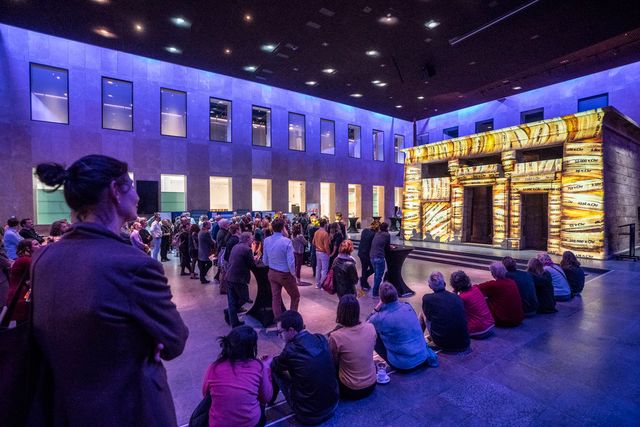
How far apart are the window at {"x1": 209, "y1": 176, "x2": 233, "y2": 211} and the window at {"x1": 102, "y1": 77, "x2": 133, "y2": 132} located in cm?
437

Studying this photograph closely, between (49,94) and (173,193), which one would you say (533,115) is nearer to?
(173,193)

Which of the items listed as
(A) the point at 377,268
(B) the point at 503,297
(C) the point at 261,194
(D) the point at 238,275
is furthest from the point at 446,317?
(C) the point at 261,194

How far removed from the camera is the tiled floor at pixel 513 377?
9.18 ft

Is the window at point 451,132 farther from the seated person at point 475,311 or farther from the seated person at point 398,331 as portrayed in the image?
the seated person at point 398,331

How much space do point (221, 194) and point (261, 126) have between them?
445cm

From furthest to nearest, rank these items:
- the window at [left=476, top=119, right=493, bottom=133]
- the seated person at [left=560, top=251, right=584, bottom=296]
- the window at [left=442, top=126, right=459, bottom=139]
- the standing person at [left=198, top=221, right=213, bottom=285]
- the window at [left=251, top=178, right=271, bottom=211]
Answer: the window at [left=442, top=126, right=459, bottom=139], the window at [left=476, top=119, right=493, bottom=133], the window at [left=251, top=178, right=271, bottom=211], the standing person at [left=198, top=221, right=213, bottom=285], the seated person at [left=560, top=251, right=584, bottom=296]

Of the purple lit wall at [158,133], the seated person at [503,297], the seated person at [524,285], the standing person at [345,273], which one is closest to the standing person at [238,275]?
the standing person at [345,273]

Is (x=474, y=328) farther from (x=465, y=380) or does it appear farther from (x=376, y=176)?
(x=376, y=176)

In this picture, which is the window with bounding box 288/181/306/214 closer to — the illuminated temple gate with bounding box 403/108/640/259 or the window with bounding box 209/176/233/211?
the window with bounding box 209/176/233/211

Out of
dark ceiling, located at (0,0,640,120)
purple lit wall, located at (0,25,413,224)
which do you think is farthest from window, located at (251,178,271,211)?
dark ceiling, located at (0,0,640,120)

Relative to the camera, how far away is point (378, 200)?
23.0m

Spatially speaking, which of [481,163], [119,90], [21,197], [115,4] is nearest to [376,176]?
[481,163]

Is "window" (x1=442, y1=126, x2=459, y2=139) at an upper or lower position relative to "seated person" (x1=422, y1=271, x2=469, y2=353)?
upper

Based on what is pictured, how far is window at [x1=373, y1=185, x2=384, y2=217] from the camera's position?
22.8m
